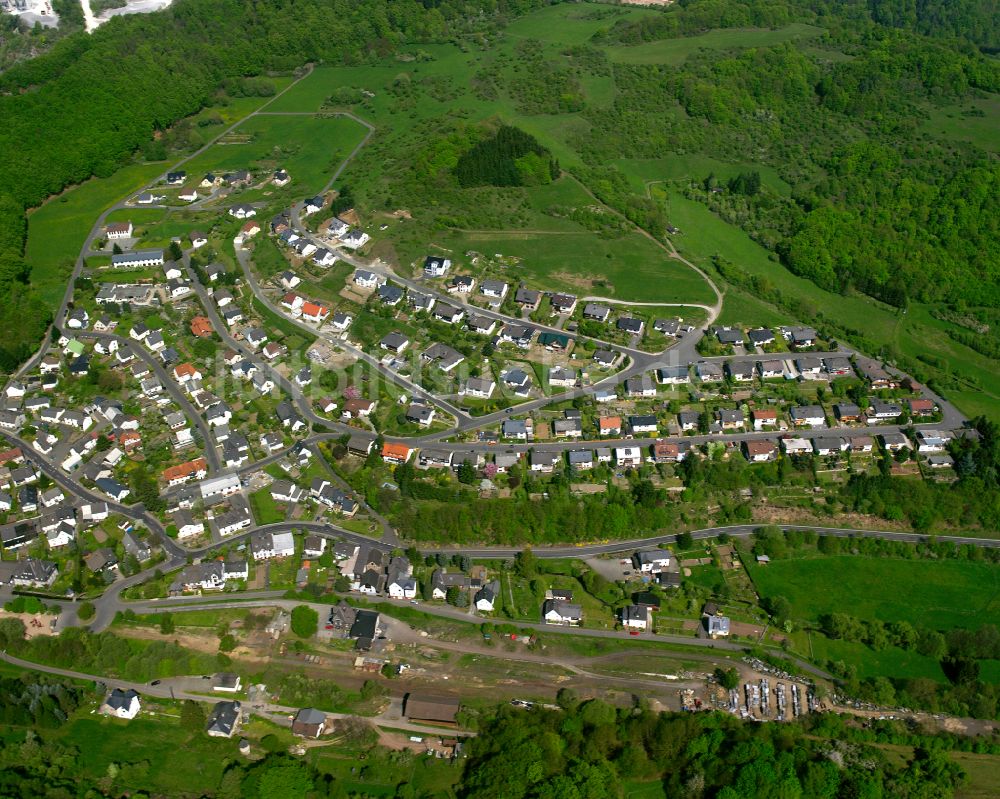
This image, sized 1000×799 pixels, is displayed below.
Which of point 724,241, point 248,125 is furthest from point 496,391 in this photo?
point 248,125

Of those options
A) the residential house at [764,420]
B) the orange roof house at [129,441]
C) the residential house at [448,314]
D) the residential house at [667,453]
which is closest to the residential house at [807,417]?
the residential house at [764,420]

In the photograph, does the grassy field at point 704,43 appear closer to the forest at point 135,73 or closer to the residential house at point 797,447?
the forest at point 135,73

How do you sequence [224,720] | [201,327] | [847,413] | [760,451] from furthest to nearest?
[201,327], [847,413], [760,451], [224,720]

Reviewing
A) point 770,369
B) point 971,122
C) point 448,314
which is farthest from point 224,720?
point 971,122

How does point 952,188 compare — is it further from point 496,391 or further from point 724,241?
point 496,391

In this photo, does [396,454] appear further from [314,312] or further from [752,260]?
[752,260]
